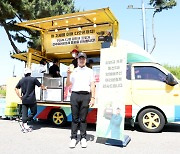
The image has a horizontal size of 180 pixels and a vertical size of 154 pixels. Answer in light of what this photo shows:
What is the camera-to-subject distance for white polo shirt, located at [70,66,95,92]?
605 centimetres

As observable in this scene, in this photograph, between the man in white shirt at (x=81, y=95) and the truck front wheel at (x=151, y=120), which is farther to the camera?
the truck front wheel at (x=151, y=120)

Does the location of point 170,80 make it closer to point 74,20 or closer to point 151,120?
point 151,120

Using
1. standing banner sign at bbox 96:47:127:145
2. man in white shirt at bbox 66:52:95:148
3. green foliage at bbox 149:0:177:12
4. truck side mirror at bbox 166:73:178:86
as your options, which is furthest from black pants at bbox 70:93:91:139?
green foliage at bbox 149:0:177:12

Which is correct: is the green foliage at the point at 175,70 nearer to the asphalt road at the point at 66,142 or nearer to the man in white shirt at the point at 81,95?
the asphalt road at the point at 66,142

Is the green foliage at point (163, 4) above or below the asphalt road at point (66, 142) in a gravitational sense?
above

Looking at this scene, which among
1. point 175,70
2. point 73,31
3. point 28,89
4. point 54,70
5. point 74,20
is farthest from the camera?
point 175,70

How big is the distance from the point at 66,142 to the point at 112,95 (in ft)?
4.93

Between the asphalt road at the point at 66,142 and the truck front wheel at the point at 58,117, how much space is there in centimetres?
26

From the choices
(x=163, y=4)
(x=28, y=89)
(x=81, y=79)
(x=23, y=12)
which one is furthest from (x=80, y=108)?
(x=163, y=4)

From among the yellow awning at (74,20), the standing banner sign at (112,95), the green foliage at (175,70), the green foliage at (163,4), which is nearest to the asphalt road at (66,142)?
the standing banner sign at (112,95)

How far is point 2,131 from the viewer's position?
7.78 m

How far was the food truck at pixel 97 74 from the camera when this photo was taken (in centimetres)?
774

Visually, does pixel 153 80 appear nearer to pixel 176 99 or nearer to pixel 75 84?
pixel 176 99

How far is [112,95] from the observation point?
6.00 metres
